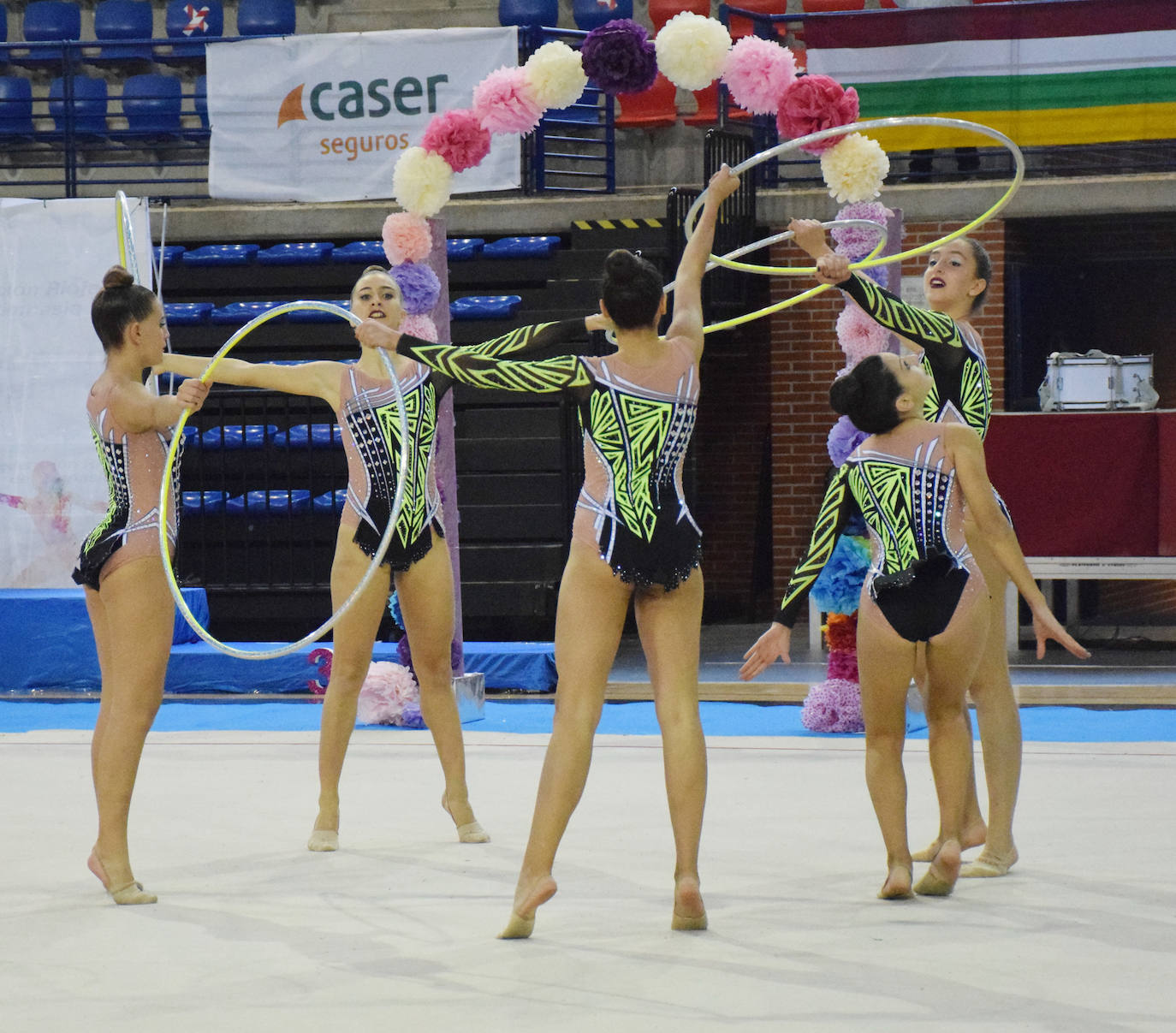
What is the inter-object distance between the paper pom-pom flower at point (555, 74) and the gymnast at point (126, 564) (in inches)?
88.5

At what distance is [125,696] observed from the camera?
4.63 metres

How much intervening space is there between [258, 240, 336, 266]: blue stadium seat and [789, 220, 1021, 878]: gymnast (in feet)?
25.2

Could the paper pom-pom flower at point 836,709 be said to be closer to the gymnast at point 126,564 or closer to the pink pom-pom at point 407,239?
the pink pom-pom at point 407,239

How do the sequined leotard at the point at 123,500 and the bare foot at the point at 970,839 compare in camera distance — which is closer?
the sequined leotard at the point at 123,500

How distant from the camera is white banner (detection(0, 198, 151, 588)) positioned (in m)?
10.3

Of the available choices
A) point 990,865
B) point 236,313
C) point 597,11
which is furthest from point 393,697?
point 597,11

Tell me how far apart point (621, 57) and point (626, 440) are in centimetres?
245

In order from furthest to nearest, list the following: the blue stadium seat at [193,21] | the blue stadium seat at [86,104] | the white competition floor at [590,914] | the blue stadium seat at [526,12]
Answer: the blue stadium seat at [193,21] → the blue stadium seat at [86,104] → the blue stadium seat at [526,12] → the white competition floor at [590,914]

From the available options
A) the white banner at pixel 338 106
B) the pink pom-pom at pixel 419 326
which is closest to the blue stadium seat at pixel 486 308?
the white banner at pixel 338 106

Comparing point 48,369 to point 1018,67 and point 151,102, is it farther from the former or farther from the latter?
point 1018,67

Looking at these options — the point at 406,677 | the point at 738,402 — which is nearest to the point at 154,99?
the point at 738,402

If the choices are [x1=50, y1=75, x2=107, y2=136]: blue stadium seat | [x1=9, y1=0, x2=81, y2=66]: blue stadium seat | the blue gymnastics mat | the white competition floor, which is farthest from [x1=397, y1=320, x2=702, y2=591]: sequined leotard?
[x1=9, y1=0, x2=81, y2=66]: blue stadium seat

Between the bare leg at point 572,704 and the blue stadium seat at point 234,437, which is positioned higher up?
the blue stadium seat at point 234,437

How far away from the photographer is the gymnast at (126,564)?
4.63 metres
